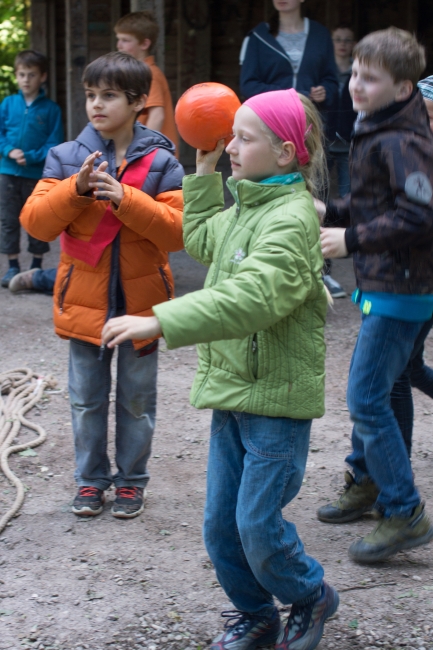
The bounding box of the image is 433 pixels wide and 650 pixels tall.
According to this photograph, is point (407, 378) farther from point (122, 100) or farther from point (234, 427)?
point (122, 100)

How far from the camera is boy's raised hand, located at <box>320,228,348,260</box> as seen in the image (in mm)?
3012

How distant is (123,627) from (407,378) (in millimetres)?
1537

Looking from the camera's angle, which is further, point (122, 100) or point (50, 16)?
point (50, 16)

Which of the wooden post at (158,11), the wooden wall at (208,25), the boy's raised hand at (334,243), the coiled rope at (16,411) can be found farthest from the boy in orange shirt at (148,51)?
the boy's raised hand at (334,243)

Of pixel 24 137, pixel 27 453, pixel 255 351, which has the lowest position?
pixel 27 453

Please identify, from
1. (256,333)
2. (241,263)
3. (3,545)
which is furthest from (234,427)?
(3,545)

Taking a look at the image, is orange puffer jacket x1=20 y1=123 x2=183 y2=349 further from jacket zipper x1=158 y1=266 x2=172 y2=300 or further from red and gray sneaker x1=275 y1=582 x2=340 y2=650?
red and gray sneaker x1=275 y1=582 x2=340 y2=650

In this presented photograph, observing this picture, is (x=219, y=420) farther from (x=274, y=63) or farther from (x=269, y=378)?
(x=274, y=63)

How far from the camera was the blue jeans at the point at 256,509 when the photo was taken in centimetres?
253

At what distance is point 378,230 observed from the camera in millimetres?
2967

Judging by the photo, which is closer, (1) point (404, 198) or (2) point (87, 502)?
(1) point (404, 198)

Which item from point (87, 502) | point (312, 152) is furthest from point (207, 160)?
point (87, 502)

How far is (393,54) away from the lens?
117 inches

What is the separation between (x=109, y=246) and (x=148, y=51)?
3510 mm
